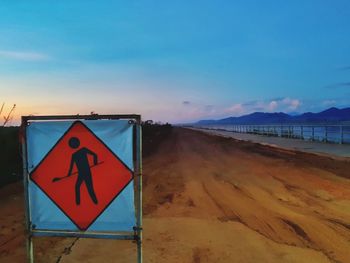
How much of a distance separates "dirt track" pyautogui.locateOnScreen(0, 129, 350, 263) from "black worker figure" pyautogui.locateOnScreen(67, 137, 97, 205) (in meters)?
1.66

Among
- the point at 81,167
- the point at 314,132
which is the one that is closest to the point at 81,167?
the point at 81,167

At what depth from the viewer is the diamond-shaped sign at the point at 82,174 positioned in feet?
15.1

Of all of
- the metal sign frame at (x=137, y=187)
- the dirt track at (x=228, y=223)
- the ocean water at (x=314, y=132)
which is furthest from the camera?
the ocean water at (x=314, y=132)

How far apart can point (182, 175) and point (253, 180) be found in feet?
7.67

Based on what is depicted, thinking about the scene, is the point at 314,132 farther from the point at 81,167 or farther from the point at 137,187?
the point at 81,167

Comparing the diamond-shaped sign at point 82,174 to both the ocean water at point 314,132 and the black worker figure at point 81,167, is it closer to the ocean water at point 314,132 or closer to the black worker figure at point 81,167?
the black worker figure at point 81,167

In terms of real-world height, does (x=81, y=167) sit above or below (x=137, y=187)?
above

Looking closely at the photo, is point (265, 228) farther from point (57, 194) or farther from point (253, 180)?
point (253, 180)

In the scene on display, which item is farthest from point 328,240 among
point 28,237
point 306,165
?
point 306,165

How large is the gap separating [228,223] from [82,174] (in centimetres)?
380

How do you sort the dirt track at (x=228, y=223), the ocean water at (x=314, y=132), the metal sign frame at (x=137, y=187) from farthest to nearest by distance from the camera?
1. the ocean water at (x=314, y=132)
2. the dirt track at (x=228, y=223)
3. the metal sign frame at (x=137, y=187)

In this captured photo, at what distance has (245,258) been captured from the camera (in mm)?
6043

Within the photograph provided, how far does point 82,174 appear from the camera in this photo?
4656 mm

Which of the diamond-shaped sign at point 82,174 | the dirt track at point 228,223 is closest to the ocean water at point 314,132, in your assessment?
the dirt track at point 228,223
